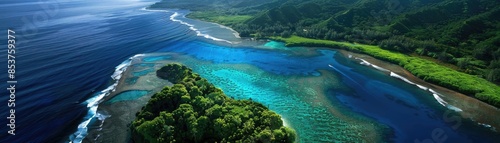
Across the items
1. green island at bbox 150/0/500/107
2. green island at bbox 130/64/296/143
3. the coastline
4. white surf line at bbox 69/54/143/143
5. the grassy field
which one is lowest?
white surf line at bbox 69/54/143/143

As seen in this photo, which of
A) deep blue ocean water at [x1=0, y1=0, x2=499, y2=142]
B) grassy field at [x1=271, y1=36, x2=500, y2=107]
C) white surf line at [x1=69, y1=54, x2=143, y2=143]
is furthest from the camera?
grassy field at [x1=271, y1=36, x2=500, y2=107]

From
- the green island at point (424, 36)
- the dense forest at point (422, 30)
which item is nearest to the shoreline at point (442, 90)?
the green island at point (424, 36)

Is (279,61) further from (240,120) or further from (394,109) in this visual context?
(240,120)

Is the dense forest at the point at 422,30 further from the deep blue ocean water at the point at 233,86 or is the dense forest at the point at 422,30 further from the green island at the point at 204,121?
the green island at the point at 204,121

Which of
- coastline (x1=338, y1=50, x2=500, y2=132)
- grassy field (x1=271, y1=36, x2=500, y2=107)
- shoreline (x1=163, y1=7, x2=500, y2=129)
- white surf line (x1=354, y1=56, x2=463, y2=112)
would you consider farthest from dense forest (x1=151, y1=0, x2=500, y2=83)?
A: white surf line (x1=354, y1=56, x2=463, y2=112)

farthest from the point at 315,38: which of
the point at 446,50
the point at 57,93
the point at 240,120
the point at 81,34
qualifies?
the point at 81,34

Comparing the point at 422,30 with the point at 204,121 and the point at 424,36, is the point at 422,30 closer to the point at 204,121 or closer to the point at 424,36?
the point at 424,36

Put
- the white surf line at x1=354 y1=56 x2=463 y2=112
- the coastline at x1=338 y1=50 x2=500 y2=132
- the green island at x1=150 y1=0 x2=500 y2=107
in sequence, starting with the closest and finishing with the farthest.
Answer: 1. the coastline at x1=338 y1=50 x2=500 y2=132
2. the white surf line at x1=354 y1=56 x2=463 y2=112
3. the green island at x1=150 y1=0 x2=500 y2=107

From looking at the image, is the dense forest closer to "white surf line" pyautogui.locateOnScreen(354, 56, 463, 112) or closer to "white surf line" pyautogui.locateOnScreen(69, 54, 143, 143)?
"white surf line" pyautogui.locateOnScreen(354, 56, 463, 112)
